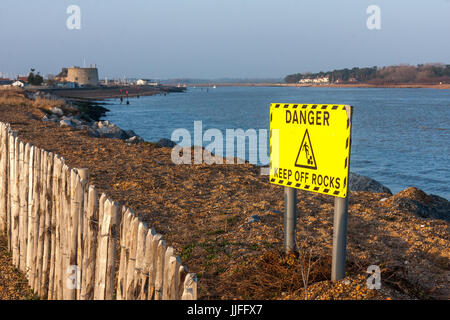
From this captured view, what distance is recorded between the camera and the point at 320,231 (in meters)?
6.81

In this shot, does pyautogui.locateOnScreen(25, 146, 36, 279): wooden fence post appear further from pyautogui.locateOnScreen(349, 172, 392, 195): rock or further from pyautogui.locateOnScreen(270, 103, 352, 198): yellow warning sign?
pyautogui.locateOnScreen(349, 172, 392, 195): rock

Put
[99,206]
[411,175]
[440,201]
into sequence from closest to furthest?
1. [99,206]
2. [440,201]
3. [411,175]

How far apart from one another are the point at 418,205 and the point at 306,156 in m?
5.36

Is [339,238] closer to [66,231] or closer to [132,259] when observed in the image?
[132,259]

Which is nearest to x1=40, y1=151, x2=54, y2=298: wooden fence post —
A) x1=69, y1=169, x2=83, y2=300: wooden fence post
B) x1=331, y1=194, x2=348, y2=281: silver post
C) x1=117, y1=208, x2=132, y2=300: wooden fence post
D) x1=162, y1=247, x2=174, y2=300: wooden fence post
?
x1=69, y1=169, x2=83, y2=300: wooden fence post

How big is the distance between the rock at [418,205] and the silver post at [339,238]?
4311 mm

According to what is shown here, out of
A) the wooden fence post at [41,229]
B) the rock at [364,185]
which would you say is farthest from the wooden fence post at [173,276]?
the rock at [364,185]

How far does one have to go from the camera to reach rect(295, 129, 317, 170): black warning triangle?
187 inches

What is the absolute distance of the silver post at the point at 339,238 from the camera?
445cm

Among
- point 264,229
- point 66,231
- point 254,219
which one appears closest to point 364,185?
point 254,219

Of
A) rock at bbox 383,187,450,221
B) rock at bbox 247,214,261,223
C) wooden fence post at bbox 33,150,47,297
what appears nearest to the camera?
wooden fence post at bbox 33,150,47,297

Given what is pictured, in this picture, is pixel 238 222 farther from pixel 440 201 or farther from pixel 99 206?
pixel 440 201
